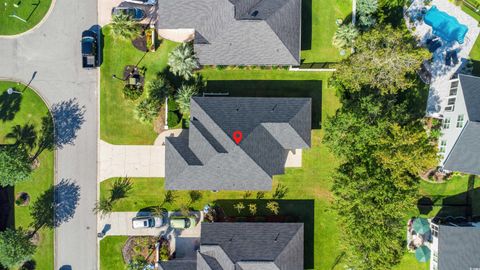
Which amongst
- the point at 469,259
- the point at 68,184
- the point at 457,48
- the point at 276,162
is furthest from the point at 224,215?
the point at 457,48

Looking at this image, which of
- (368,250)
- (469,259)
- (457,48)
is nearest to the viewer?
(368,250)

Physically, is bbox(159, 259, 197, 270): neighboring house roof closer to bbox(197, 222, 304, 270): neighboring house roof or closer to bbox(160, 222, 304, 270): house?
bbox(160, 222, 304, 270): house

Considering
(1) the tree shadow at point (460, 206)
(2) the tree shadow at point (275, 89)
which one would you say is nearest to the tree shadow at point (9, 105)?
(2) the tree shadow at point (275, 89)

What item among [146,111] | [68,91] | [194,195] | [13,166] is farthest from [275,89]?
[13,166]

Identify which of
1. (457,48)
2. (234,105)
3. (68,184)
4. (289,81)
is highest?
(457,48)

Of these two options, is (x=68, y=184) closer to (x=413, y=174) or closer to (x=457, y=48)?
(x=413, y=174)

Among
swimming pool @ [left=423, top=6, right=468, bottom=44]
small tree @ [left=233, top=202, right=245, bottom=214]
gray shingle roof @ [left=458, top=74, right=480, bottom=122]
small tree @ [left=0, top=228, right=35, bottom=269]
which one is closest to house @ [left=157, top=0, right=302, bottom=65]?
swimming pool @ [left=423, top=6, right=468, bottom=44]

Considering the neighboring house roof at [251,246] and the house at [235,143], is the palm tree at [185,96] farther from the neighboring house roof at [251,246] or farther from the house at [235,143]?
the neighboring house roof at [251,246]
